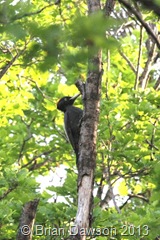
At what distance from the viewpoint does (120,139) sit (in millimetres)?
9414

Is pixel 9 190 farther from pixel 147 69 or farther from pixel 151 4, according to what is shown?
pixel 151 4

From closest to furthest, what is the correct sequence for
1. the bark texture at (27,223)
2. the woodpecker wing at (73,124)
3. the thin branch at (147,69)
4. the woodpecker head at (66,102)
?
the bark texture at (27,223) < the woodpecker wing at (73,124) < the woodpecker head at (66,102) < the thin branch at (147,69)

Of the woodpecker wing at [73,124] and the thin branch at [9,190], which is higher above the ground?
the woodpecker wing at [73,124]

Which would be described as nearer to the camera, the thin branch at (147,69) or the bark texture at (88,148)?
the bark texture at (88,148)

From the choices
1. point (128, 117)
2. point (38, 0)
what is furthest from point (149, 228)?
point (38, 0)

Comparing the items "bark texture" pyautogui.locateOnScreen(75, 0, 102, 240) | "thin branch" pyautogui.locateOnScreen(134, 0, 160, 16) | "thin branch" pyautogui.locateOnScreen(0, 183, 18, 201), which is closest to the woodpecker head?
"thin branch" pyautogui.locateOnScreen(0, 183, 18, 201)

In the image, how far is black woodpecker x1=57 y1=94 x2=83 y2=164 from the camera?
9.07 metres

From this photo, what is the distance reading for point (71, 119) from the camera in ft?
32.1

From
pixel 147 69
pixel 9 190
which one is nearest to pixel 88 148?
pixel 9 190

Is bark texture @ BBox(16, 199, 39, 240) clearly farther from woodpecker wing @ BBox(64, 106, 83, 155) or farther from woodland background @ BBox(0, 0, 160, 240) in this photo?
woodpecker wing @ BBox(64, 106, 83, 155)

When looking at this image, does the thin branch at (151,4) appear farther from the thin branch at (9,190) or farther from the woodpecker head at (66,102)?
the woodpecker head at (66,102)

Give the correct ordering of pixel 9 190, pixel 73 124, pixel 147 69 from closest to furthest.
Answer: pixel 9 190 < pixel 73 124 < pixel 147 69

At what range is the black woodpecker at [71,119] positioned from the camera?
907 cm

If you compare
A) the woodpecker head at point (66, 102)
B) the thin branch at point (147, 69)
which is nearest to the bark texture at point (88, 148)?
the woodpecker head at point (66, 102)
